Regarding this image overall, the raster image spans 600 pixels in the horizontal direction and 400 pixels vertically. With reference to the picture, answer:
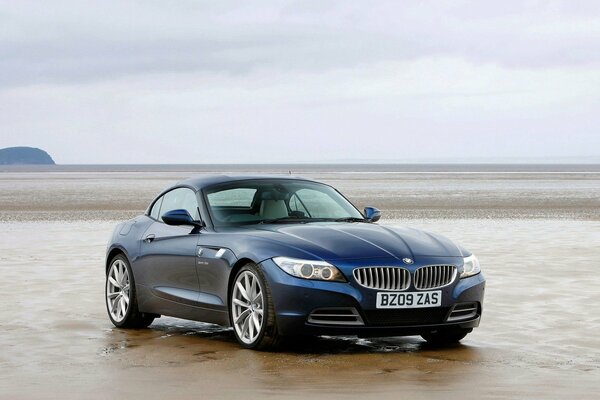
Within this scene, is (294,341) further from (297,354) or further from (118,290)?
(118,290)

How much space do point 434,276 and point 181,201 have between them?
285 cm

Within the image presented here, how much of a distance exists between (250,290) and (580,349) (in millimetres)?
2676

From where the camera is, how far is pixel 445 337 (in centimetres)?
1032

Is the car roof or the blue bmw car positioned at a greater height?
the car roof

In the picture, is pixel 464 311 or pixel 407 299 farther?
pixel 464 311

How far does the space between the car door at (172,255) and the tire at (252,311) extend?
0.70 m

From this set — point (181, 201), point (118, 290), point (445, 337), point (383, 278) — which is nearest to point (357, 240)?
point (383, 278)

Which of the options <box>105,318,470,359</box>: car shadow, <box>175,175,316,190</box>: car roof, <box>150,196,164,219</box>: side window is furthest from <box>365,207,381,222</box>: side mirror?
<box>150,196,164,219</box>: side window

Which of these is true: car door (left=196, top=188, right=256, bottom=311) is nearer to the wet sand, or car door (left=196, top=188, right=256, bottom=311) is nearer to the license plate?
the wet sand

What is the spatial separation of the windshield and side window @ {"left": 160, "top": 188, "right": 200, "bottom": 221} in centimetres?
17

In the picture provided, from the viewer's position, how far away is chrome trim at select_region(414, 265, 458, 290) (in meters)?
9.62

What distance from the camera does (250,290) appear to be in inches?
388

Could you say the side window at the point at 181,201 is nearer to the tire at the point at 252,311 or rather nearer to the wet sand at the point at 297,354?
the wet sand at the point at 297,354

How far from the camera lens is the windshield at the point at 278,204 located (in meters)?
10.8
